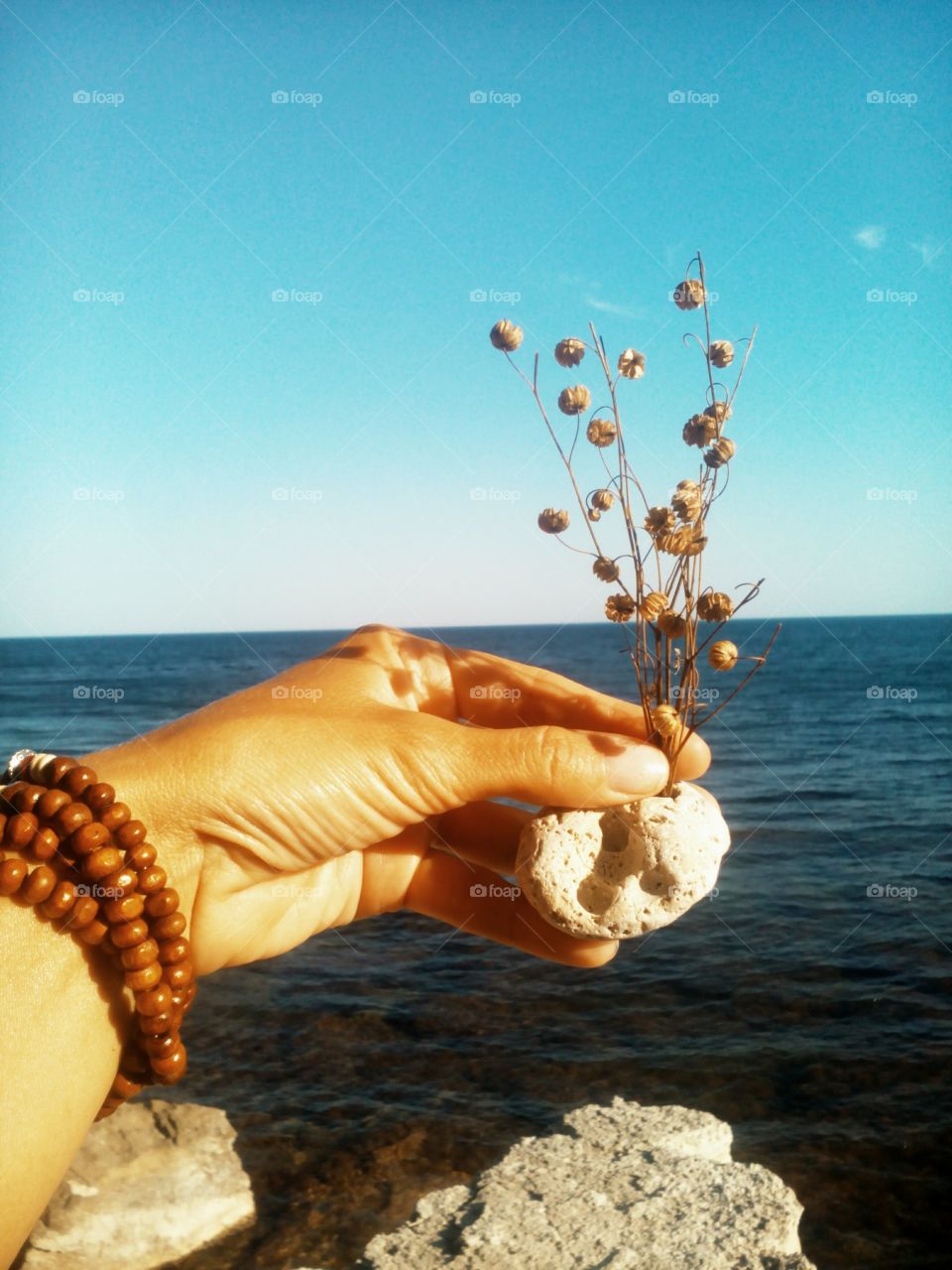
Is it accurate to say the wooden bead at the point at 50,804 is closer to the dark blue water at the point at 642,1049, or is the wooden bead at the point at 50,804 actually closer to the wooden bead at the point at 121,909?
the wooden bead at the point at 121,909

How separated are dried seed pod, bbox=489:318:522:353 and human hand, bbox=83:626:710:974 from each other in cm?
106

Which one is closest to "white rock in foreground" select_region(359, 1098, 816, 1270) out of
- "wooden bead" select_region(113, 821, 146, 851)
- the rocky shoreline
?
the rocky shoreline

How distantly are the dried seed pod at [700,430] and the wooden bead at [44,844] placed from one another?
1843 millimetres

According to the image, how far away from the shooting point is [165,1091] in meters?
9.46

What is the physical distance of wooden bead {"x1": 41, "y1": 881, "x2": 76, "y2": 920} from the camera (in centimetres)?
210

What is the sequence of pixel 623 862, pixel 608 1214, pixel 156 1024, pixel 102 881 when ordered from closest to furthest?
1. pixel 102 881
2. pixel 156 1024
3. pixel 623 862
4. pixel 608 1214

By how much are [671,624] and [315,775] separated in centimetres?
107

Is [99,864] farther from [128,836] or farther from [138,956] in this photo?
[138,956]

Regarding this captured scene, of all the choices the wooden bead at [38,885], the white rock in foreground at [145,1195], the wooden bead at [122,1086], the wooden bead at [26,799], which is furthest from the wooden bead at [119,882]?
the white rock in foreground at [145,1195]

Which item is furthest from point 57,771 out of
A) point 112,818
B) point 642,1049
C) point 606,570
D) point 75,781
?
point 642,1049

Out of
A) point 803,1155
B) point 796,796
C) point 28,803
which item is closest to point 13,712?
point 796,796

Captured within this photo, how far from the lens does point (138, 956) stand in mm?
2201

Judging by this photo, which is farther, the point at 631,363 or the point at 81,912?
the point at 631,363

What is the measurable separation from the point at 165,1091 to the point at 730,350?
31.6 ft
